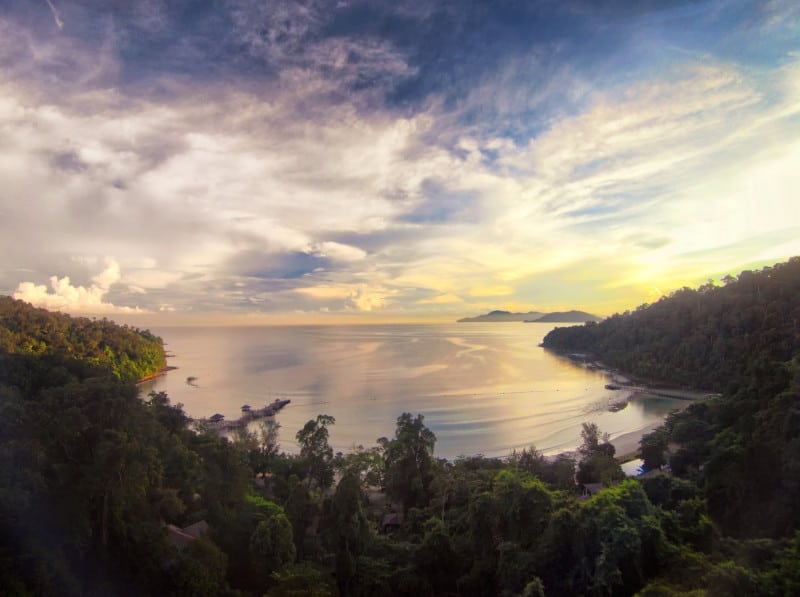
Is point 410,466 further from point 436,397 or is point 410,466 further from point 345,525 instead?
point 436,397

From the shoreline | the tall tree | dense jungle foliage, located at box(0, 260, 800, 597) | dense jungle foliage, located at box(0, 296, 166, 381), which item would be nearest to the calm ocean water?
the shoreline

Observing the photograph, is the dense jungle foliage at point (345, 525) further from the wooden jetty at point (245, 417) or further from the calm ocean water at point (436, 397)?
the wooden jetty at point (245, 417)

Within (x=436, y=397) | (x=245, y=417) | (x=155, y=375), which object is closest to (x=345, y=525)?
(x=245, y=417)

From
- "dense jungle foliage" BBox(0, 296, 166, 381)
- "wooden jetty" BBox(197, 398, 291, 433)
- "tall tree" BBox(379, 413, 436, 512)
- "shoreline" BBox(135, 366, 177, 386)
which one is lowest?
"wooden jetty" BBox(197, 398, 291, 433)

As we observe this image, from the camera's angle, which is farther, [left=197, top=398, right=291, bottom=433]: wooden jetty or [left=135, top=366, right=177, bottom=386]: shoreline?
[left=135, top=366, right=177, bottom=386]: shoreline

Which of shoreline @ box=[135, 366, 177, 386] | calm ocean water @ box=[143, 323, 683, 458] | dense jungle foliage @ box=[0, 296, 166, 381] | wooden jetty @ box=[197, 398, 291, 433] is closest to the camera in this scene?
calm ocean water @ box=[143, 323, 683, 458]

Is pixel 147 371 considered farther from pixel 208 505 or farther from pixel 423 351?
pixel 208 505

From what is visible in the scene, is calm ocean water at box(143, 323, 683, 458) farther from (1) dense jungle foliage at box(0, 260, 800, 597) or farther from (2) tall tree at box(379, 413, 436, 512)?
(1) dense jungle foliage at box(0, 260, 800, 597)

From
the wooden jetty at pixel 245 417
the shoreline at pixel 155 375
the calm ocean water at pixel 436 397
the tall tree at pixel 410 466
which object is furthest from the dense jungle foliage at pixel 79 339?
the tall tree at pixel 410 466
